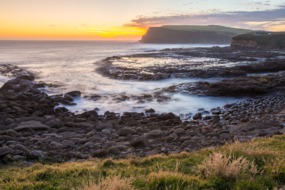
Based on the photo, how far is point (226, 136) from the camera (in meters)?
16.3

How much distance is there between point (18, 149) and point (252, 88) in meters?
24.4

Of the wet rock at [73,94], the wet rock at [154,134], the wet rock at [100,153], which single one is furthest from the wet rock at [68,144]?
the wet rock at [73,94]

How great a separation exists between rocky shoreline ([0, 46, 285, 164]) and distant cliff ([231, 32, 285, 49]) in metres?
78.4

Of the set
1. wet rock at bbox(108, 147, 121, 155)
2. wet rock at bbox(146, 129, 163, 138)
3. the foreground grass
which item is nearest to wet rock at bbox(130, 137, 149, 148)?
wet rock at bbox(108, 147, 121, 155)

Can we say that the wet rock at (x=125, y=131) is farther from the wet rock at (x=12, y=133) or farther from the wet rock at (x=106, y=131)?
the wet rock at (x=12, y=133)

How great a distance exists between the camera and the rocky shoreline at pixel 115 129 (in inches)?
561

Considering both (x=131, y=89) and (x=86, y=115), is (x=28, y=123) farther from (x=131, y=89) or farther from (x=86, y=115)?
(x=131, y=89)

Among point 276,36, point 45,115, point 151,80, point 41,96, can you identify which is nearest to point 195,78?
point 151,80

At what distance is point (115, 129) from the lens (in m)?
19.2

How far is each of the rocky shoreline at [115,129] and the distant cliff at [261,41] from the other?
257ft

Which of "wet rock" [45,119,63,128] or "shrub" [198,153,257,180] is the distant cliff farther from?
"shrub" [198,153,257,180]

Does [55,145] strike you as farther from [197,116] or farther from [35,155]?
[197,116]

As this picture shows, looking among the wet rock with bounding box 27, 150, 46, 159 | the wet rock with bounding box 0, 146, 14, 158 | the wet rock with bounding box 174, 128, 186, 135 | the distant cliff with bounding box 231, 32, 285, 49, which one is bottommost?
the wet rock with bounding box 174, 128, 186, 135

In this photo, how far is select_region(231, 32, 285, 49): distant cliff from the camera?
329ft
